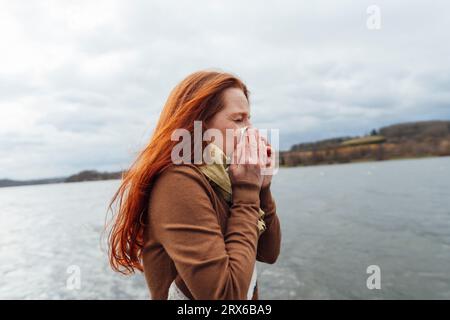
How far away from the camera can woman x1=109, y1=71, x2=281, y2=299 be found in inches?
60.7

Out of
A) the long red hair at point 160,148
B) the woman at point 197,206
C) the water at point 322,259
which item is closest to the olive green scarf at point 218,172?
the woman at point 197,206

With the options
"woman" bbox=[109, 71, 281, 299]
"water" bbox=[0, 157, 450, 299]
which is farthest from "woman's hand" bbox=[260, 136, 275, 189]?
"water" bbox=[0, 157, 450, 299]

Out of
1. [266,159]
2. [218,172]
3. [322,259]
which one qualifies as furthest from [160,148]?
[322,259]

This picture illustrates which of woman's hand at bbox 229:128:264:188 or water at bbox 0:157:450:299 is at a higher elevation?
woman's hand at bbox 229:128:264:188

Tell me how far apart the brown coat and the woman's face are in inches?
10.0

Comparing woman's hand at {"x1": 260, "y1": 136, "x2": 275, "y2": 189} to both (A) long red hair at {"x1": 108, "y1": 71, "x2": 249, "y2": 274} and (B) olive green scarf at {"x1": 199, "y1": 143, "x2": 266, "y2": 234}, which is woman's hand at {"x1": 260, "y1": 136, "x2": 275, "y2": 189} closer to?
(B) olive green scarf at {"x1": 199, "y1": 143, "x2": 266, "y2": 234}

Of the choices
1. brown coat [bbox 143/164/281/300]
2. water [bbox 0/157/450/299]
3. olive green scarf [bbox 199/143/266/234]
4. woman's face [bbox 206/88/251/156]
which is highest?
woman's face [bbox 206/88/251/156]

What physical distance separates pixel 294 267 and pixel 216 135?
1528 cm

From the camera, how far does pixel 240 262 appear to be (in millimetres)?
1592

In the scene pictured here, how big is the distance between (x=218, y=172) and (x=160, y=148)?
1.02 ft

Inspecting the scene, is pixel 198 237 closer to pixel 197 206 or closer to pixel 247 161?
pixel 197 206

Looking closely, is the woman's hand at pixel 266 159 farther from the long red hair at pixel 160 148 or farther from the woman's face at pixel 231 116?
the long red hair at pixel 160 148
